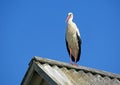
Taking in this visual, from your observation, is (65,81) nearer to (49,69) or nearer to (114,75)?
(49,69)

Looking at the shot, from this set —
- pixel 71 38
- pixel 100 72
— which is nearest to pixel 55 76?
pixel 100 72

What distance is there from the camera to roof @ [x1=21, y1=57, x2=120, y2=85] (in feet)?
19.8

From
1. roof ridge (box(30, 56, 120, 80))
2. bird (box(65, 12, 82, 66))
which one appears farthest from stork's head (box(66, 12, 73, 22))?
roof ridge (box(30, 56, 120, 80))

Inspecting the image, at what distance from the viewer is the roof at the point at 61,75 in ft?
19.8

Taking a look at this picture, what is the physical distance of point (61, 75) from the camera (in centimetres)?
622

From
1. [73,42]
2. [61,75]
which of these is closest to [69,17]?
[73,42]

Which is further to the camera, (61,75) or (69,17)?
(69,17)

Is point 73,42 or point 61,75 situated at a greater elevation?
point 73,42

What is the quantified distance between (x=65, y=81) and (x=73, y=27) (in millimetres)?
8828

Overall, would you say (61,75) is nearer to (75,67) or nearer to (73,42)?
(75,67)

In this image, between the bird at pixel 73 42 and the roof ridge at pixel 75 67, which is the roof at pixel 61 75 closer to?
the roof ridge at pixel 75 67

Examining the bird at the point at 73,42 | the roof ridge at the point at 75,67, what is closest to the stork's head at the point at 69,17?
the bird at the point at 73,42

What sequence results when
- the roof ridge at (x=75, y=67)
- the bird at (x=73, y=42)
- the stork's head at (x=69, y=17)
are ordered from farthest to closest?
1. the stork's head at (x=69, y=17)
2. the bird at (x=73, y=42)
3. the roof ridge at (x=75, y=67)

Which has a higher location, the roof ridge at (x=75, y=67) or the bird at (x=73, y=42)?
the bird at (x=73, y=42)
